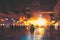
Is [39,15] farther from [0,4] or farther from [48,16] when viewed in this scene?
[0,4]

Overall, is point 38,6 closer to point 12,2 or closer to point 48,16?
point 48,16

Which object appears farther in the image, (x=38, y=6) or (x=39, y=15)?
(x=38, y=6)

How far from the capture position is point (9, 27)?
43.4 m

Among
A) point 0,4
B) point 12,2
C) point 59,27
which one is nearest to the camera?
point 59,27

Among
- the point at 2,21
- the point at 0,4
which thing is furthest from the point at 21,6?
the point at 2,21

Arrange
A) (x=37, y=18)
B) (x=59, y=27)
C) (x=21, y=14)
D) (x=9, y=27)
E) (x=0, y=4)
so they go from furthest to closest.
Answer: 1. (x=21, y=14)
2. (x=37, y=18)
3. (x=0, y=4)
4. (x=9, y=27)
5. (x=59, y=27)

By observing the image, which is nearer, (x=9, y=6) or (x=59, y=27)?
(x=59, y=27)

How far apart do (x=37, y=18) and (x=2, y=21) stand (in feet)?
103

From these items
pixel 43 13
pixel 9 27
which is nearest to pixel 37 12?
pixel 43 13

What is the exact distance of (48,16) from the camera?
73.2 meters

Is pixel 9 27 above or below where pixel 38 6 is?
below

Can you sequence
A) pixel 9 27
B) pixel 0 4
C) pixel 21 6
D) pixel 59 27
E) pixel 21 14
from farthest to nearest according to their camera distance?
pixel 21 14 → pixel 21 6 → pixel 0 4 → pixel 9 27 → pixel 59 27

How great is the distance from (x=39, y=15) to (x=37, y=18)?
1.38 metres

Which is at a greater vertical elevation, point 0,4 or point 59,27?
point 0,4
